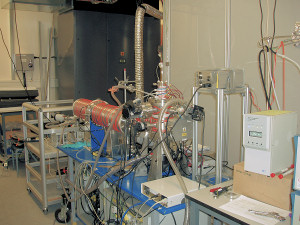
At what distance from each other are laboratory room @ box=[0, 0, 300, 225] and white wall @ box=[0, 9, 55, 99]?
2cm

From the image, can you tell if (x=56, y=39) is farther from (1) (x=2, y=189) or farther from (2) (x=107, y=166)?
(2) (x=107, y=166)

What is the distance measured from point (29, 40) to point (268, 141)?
4.91 meters

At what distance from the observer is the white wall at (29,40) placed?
514 centimetres

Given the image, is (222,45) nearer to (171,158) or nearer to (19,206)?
(171,158)

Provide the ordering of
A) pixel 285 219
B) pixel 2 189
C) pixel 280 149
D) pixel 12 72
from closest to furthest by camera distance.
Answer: pixel 285 219 → pixel 280 149 → pixel 2 189 → pixel 12 72

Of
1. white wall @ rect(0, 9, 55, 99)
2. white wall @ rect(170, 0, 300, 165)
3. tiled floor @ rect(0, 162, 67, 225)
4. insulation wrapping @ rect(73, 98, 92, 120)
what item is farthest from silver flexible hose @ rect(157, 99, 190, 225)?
white wall @ rect(0, 9, 55, 99)

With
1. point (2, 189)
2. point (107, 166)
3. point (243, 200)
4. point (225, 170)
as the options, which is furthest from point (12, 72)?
point (243, 200)

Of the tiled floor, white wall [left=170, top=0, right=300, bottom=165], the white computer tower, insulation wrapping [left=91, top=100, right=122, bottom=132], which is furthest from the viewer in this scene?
the tiled floor

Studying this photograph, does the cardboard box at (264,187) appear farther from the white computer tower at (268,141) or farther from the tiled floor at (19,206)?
the tiled floor at (19,206)

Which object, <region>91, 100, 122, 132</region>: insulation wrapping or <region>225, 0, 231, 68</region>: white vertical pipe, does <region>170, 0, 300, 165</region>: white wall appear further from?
<region>91, 100, 122, 132</region>: insulation wrapping

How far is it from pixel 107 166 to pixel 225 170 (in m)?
0.89

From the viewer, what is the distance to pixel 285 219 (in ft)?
4.42

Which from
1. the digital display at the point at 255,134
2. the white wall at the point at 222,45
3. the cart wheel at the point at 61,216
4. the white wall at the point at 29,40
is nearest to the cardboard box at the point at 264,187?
the digital display at the point at 255,134

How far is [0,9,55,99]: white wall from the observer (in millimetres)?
5137
